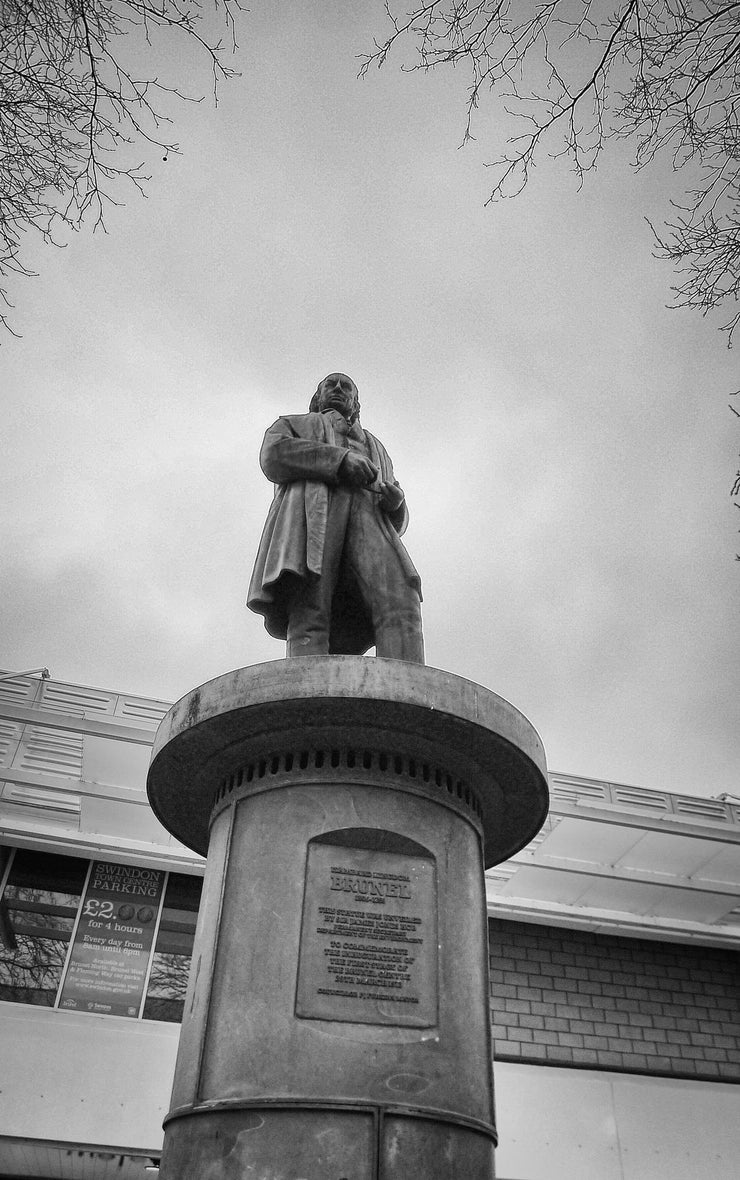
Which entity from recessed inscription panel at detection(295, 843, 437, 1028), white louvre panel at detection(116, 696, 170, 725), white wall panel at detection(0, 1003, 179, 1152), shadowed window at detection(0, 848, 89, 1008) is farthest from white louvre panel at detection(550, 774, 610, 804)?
recessed inscription panel at detection(295, 843, 437, 1028)

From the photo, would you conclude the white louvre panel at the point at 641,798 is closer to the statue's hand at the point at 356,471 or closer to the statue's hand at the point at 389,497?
the statue's hand at the point at 389,497

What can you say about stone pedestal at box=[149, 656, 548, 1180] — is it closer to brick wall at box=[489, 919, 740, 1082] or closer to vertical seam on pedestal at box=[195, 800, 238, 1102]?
vertical seam on pedestal at box=[195, 800, 238, 1102]

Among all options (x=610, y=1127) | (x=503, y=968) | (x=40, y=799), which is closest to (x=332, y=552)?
(x=40, y=799)

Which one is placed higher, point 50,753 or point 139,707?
point 139,707

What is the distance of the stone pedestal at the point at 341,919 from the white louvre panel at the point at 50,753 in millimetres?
6982

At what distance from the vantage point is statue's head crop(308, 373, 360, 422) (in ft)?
16.6

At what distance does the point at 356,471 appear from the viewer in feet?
14.7

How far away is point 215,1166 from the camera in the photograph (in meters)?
2.69

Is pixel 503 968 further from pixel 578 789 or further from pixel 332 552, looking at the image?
pixel 332 552

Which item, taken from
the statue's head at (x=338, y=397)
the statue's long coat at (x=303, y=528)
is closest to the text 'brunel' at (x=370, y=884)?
the statue's long coat at (x=303, y=528)

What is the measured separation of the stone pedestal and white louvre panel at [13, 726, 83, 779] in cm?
698

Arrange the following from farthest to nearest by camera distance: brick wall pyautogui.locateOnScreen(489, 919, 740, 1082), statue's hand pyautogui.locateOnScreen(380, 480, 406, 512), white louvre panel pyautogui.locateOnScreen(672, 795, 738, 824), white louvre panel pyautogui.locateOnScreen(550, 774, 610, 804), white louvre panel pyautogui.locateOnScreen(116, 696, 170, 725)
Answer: white louvre panel pyautogui.locateOnScreen(672, 795, 738, 824), brick wall pyautogui.locateOnScreen(489, 919, 740, 1082), white louvre panel pyautogui.locateOnScreen(550, 774, 610, 804), white louvre panel pyautogui.locateOnScreen(116, 696, 170, 725), statue's hand pyautogui.locateOnScreen(380, 480, 406, 512)

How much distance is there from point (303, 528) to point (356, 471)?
0.43 m

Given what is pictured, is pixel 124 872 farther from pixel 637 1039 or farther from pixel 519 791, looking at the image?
pixel 519 791
